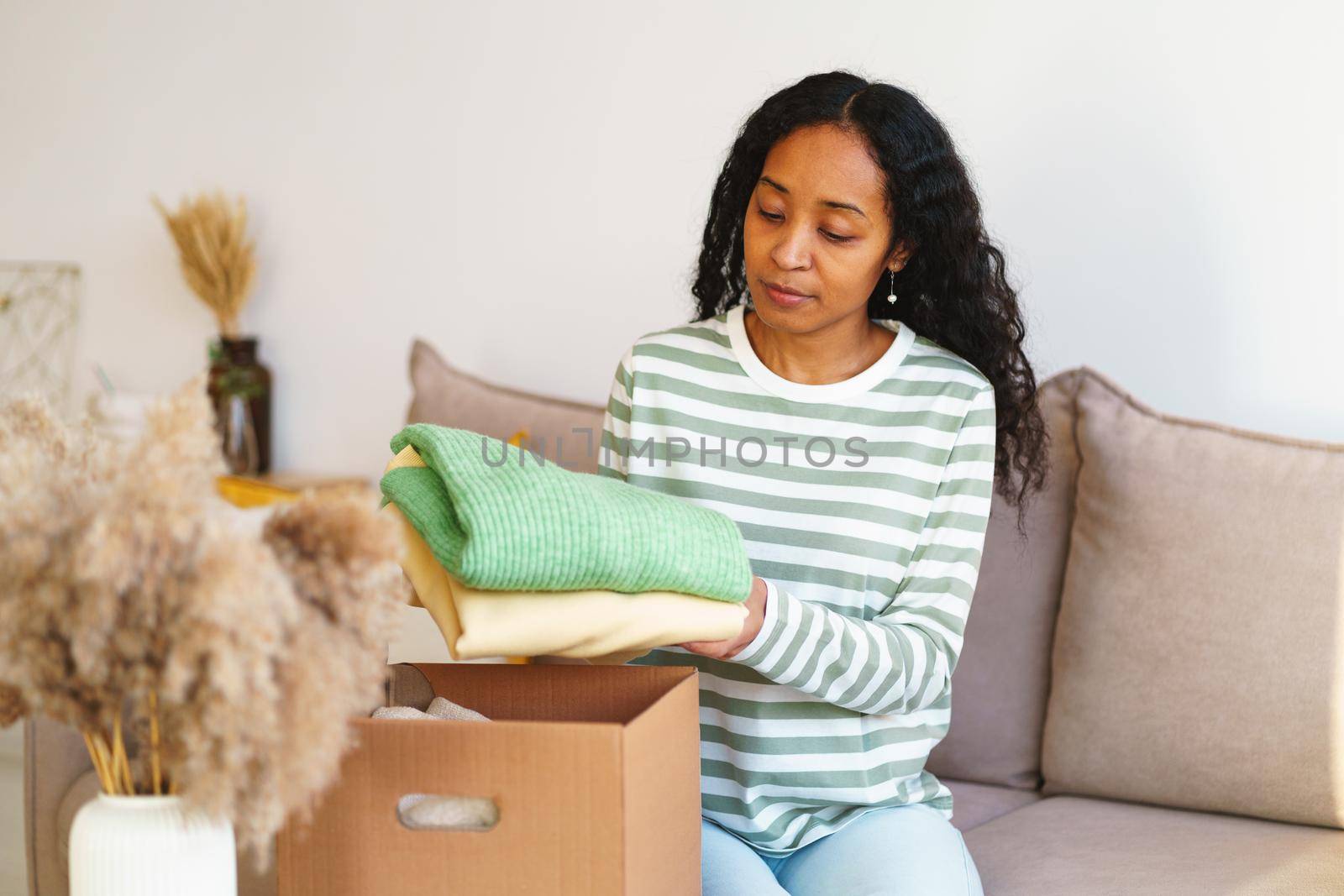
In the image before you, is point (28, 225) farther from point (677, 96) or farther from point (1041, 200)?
point (1041, 200)

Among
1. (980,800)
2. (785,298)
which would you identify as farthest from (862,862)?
(785,298)

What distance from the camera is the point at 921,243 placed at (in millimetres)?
1332

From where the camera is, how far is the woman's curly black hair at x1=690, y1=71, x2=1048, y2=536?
50.1 inches

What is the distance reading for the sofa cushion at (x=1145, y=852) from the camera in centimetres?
121

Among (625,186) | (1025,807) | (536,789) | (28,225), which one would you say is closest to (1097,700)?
(1025,807)

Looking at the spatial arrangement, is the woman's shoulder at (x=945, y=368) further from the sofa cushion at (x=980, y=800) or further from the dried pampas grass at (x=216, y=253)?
the dried pampas grass at (x=216, y=253)

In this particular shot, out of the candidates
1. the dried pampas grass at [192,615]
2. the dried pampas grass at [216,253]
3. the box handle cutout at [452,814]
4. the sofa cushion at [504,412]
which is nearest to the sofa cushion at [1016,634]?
the sofa cushion at [504,412]

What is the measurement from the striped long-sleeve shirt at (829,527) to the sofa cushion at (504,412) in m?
0.45

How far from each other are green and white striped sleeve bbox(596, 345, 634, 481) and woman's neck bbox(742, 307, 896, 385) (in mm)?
149

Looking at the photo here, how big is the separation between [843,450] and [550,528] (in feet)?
1.84

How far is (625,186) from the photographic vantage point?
210 cm

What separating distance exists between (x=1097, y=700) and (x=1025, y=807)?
162 millimetres

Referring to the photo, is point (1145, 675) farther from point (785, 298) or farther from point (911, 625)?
point (785, 298)

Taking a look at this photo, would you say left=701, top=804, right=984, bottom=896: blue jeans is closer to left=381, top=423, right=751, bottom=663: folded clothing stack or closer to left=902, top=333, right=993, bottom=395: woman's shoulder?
left=381, top=423, right=751, bottom=663: folded clothing stack
